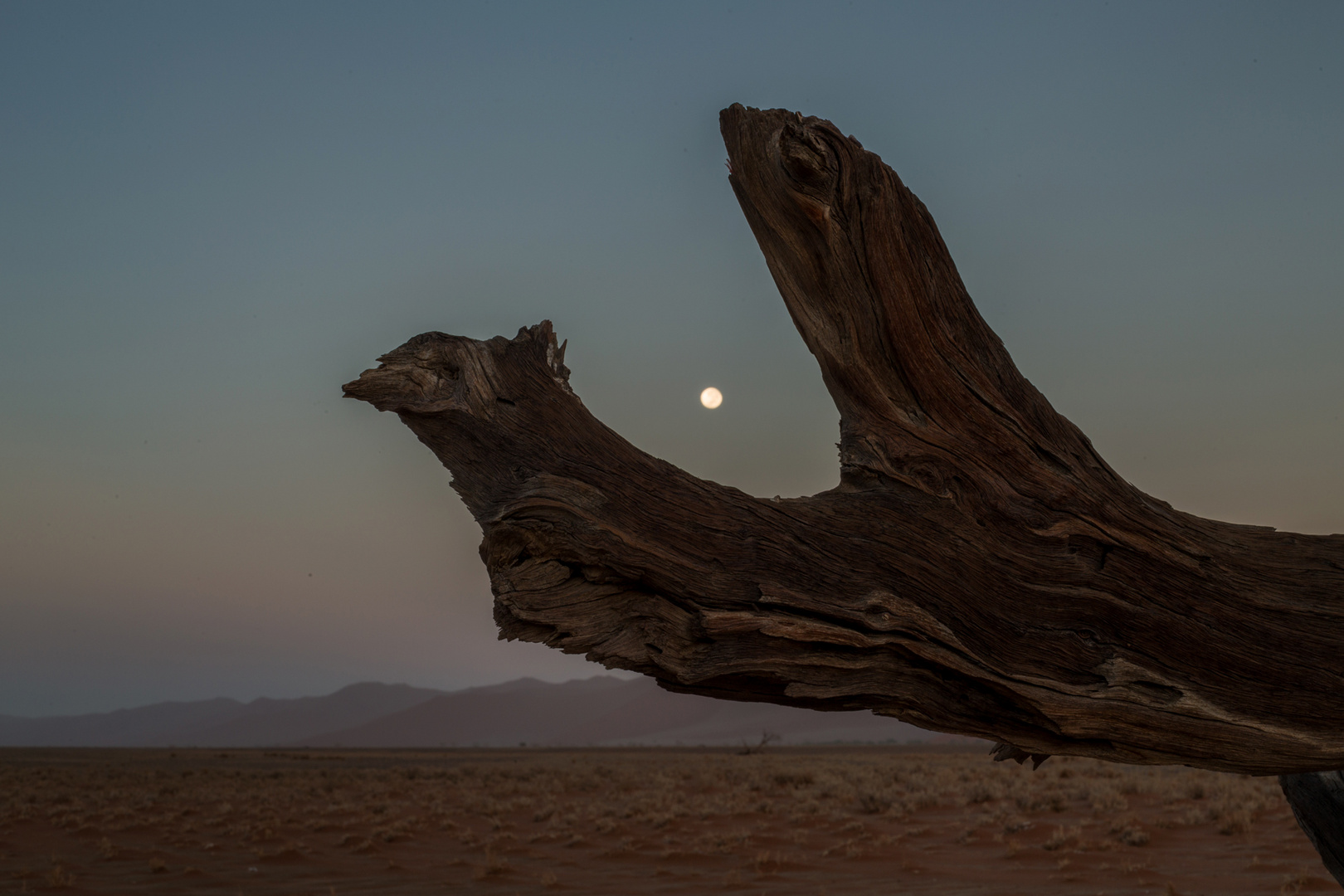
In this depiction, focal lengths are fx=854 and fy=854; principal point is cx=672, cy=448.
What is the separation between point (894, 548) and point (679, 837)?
587 inches

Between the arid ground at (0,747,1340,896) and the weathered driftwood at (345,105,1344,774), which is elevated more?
the weathered driftwood at (345,105,1344,774)

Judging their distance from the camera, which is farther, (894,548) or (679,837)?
(679,837)

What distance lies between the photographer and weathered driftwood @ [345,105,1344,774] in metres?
3.20

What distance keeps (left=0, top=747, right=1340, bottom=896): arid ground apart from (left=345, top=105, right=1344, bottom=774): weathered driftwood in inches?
371

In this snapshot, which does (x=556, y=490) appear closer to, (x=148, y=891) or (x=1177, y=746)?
(x=1177, y=746)

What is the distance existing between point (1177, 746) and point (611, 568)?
2.26 metres

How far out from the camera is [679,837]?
1650 centimetres

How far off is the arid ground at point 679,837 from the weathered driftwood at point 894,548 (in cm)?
942

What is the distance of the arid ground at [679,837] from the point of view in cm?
1231

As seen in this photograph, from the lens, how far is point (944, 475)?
3559 millimetres

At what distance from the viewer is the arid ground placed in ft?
40.4

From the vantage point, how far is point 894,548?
3412 millimetres

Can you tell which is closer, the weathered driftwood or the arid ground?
the weathered driftwood

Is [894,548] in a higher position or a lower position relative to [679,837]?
higher
